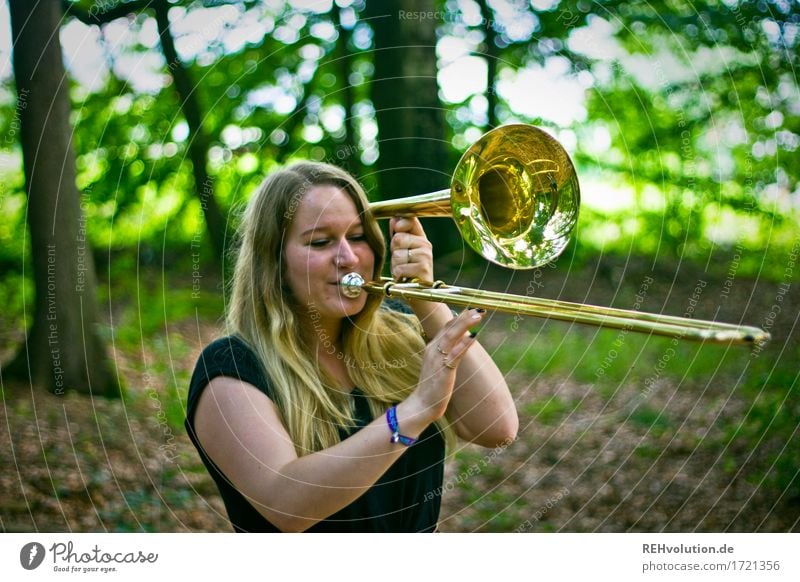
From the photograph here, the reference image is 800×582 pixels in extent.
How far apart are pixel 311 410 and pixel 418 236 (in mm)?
638

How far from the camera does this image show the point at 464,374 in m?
2.42

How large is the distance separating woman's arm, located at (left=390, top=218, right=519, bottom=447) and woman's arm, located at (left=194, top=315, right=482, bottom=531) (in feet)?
1.01

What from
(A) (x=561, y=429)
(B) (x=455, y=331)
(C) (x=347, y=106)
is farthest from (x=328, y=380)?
(A) (x=561, y=429)

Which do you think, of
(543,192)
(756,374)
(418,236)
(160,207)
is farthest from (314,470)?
(756,374)

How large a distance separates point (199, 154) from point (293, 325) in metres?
2.62

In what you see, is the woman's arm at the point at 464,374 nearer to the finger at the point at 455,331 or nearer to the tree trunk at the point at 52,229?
the finger at the point at 455,331

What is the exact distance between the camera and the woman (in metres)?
2.05

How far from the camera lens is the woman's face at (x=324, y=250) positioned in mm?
2338

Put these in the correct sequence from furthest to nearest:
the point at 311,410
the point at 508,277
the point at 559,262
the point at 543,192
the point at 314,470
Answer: the point at 559,262
the point at 508,277
the point at 543,192
the point at 311,410
the point at 314,470

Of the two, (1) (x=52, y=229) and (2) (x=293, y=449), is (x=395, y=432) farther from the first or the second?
(1) (x=52, y=229)

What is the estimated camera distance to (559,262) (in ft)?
19.6

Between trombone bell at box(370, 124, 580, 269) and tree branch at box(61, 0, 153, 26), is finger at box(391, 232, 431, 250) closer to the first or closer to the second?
trombone bell at box(370, 124, 580, 269)

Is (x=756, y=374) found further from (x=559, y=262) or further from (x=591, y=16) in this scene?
(x=591, y=16)

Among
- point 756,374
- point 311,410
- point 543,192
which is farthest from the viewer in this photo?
point 756,374
